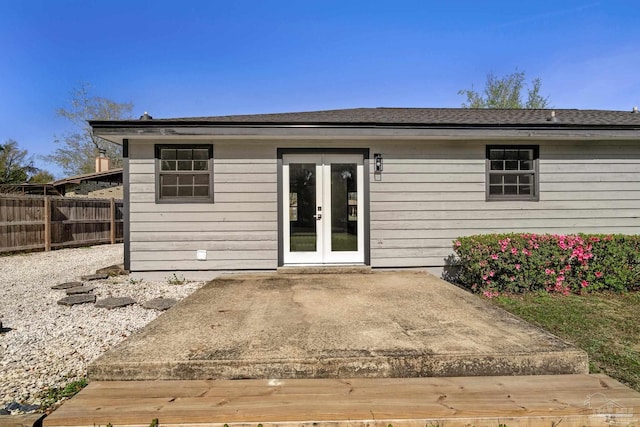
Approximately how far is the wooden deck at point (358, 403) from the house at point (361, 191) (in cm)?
334

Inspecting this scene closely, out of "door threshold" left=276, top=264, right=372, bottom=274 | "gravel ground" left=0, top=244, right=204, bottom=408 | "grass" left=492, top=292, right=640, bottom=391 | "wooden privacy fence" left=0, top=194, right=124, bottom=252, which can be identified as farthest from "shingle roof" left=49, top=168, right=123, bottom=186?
"grass" left=492, top=292, right=640, bottom=391

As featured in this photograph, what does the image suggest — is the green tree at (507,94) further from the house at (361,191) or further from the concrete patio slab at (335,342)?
the concrete patio slab at (335,342)

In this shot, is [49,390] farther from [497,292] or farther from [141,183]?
[497,292]

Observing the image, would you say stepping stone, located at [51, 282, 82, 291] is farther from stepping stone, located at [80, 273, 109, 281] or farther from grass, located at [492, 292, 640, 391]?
grass, located at [492, 292, 640, 391]

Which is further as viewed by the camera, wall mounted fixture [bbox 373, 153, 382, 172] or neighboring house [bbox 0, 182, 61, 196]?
neighboring house [bbox 0, 182, 61, 196]

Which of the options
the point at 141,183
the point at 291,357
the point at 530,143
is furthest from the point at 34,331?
the point at 530,143

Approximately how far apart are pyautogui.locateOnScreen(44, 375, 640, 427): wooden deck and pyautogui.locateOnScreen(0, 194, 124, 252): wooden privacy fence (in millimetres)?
9627

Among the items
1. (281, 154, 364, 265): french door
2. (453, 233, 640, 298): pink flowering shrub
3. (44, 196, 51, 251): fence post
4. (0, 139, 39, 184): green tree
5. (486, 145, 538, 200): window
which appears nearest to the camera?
(453, 233, 640, 298): pink flowering shrub

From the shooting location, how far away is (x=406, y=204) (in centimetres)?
529

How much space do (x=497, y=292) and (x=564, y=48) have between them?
12.9m

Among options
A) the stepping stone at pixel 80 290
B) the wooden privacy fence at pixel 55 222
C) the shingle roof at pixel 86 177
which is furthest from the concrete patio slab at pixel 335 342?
the shingle roof at pixel 86 177

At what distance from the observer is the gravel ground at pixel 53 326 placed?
227cm

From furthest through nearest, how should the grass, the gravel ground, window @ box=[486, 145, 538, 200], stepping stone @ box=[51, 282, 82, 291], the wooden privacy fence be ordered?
the wooden privacy fence < window @ box=[486, 145, 538, 200] < stepping stone @ box=[51, 282, 82, 291] < the grass < the gravel ground

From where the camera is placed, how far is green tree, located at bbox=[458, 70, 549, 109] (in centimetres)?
2044
